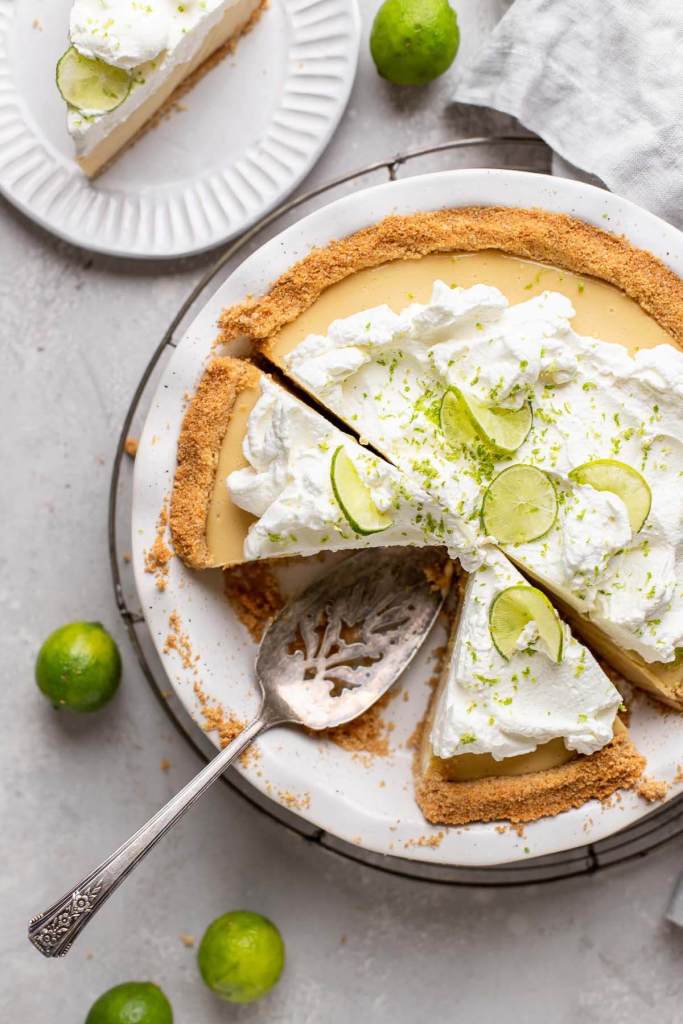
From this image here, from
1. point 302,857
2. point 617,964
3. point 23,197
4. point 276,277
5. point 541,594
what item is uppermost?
point 23,197

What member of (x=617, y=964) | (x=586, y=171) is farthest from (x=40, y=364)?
(x=617, y=964)

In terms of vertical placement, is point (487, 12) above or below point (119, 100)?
below

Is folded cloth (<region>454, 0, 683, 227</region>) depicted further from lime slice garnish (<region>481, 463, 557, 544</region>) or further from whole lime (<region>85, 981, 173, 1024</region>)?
whole lime (<region>85, 981, 173, 1024</region>)

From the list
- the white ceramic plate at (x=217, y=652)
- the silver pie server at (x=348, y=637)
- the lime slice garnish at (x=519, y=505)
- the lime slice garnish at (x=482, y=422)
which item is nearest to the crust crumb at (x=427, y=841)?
the white ceramic plate at (x=217, y=652)

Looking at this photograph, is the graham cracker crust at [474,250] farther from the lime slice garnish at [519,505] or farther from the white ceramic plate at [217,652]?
the lime slice garnish at [519,505]

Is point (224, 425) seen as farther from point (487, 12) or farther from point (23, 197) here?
point (487, 12)

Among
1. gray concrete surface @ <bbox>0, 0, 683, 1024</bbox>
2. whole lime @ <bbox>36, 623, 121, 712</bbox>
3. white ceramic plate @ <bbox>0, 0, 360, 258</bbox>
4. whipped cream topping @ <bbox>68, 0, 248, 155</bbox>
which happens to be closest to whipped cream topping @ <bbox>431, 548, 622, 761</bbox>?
gray concrete surface @ <bbox>0, 0, 683, 1024</bbox>
